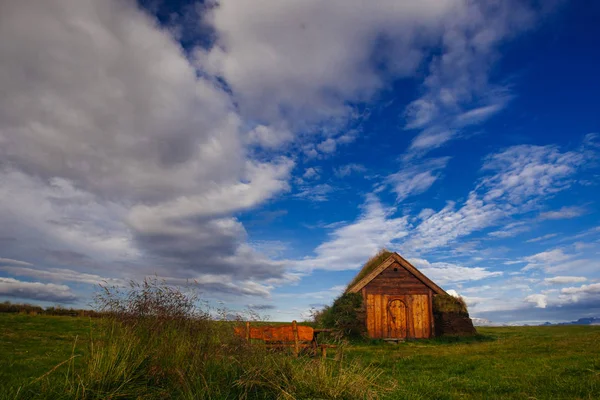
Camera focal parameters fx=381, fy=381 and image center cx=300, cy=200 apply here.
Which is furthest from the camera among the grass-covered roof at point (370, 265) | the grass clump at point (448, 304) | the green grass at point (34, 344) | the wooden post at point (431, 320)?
the grass-covered roof at point (370, 265)

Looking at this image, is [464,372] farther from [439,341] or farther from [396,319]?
[396,319]

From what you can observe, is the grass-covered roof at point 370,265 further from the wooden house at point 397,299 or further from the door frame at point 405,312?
the door frame at point 405,312

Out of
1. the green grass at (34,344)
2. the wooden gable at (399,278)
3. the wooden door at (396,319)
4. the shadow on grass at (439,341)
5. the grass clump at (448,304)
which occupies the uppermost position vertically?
the wooden gable at (399,278)

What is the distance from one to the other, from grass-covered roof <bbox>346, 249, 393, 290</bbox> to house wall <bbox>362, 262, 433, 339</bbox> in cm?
250

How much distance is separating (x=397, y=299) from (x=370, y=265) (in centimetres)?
456

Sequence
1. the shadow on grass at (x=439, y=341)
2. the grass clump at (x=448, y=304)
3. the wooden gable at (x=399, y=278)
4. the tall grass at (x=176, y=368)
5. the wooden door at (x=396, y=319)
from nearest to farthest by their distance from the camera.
A: the tall grass at (x=176, y=368)
the shadow on grass at (x=439, y=341)
the wooden door at (x=396, y=319)
the grass clump at (x=448, y=304)
the wooden gable at (x=399, y=278)

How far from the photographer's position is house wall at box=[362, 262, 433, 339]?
2464 cm

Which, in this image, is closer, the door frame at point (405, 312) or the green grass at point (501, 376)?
the green grass at point (501, 376)

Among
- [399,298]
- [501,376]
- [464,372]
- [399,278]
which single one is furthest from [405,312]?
[501,376]

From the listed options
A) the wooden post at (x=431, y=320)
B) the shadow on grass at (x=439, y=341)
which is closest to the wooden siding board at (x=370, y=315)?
the shadow on grass at (x=439, y=341)

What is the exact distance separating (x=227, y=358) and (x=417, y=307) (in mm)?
20678

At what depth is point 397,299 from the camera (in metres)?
25.3

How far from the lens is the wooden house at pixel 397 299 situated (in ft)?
80.9

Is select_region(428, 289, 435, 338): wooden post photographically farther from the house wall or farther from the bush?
the bush
